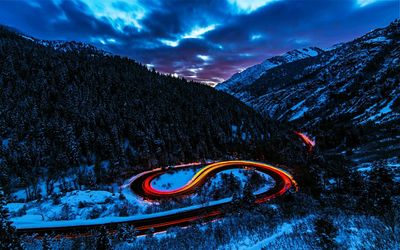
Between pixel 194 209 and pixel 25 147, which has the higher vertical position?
pixel 25 147

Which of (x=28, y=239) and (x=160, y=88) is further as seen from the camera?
(x=160, y=88)

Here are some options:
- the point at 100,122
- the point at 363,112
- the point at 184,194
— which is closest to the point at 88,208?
the point at 184,194

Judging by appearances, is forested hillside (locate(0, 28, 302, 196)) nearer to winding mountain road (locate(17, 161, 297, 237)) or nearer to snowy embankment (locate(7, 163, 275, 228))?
winding mountain road (locate(17, 161, 297, 237))

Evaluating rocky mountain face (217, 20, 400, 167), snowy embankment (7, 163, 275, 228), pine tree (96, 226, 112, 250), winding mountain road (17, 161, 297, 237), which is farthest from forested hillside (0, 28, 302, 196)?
pine tree (96, 226, 112, 250)

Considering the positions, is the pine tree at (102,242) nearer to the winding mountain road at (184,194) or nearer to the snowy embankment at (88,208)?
the winding mountain road at (184,194)

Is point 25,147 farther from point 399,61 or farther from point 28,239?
point 399,61

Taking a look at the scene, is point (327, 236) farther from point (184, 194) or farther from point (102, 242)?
point (184, 194)

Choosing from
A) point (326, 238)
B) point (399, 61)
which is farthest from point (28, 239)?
point (399, 61)

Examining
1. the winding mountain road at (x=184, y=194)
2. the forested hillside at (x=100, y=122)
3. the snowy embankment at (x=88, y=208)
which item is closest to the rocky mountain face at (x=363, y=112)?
the winding mountain road at (x=184, y=194)
